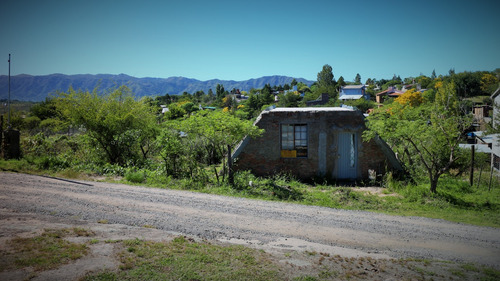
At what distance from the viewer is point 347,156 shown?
597 inches

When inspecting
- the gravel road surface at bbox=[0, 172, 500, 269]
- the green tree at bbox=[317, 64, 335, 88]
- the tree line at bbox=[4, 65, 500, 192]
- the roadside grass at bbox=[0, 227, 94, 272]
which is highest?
the green tree at bbox=[317, 64, 335, 88]

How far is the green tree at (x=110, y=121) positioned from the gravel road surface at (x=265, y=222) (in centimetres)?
526

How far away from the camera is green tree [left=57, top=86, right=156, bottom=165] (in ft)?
50.9

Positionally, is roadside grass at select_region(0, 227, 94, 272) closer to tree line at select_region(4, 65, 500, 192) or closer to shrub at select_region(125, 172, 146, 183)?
shrub at select_region(125, 172, 146, 183)

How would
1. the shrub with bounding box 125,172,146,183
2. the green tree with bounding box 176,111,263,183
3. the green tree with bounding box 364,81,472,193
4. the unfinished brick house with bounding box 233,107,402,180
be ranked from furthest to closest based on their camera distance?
1. the unfinished brick house with bounding box 233,107,402,180
2. the shrub with bounding box 125,172,146,183
3. the green tree with bounding box 176,111,263,183
4. the green tree with bounding box 364,81,472,193

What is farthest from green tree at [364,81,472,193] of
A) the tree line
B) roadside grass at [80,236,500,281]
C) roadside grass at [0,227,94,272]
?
roadside grass at [0,227,94,272]

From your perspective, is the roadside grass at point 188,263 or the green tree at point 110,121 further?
the green tree at point 110,121

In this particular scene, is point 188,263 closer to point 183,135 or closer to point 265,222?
point 265,222

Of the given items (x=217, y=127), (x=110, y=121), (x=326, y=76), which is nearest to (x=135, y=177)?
(x=217, y=127)

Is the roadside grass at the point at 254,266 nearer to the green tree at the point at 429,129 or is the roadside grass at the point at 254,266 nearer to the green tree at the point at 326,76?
the green tree at the point at 429,129

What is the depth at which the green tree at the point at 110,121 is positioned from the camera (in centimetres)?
1551

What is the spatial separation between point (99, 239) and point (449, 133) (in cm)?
1236

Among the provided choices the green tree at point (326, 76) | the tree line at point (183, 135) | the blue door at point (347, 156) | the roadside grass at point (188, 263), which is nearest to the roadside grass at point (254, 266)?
the roadside grass at point (188, 263)

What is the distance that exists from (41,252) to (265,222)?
4.99 meters
